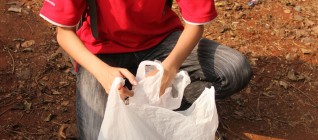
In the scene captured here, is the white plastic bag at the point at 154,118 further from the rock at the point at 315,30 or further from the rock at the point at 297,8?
the rock at the point at 297,8

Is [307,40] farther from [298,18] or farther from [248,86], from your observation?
[248,86]

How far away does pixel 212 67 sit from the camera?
5.97ft

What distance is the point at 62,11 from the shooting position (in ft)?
5.11

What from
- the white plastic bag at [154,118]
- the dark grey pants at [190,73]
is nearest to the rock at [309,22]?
the dark grey pants at [190,73]

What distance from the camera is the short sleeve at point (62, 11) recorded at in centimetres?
155

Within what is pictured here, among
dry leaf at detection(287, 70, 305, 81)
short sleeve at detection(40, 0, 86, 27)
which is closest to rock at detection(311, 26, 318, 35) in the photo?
dry leaf at detection(287, 70, 305, 81)

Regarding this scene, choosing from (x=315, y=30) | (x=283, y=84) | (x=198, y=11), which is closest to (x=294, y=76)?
(x=283, y=84)

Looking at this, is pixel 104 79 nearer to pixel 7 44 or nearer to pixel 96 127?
pixel 96 127

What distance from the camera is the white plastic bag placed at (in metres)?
1.50

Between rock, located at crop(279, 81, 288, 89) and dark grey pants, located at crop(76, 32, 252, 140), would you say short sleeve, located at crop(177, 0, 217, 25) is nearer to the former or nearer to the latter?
dark grey pants, located at crop(76, 32, 252, 140)

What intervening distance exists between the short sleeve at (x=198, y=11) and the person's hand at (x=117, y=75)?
40cm

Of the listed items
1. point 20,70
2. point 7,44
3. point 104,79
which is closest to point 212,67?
point 104,79

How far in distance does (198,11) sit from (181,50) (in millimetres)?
179

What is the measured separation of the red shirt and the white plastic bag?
0.27m
